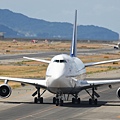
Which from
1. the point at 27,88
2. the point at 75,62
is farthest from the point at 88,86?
the point at 27,88

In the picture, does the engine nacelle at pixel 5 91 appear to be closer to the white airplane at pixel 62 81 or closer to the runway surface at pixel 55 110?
the white airplane at pixel 62 81

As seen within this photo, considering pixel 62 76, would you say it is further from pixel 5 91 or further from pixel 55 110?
pixel 5 91

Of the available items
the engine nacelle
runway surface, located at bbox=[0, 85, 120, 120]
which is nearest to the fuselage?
runway surface, located at bbox=[0, 85, 120, 120]

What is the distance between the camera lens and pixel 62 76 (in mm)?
41062

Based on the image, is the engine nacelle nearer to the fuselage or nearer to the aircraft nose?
the fuselage

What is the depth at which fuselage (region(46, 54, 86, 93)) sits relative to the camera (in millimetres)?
41062

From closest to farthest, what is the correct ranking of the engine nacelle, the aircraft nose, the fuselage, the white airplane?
the aircraft nose → the fuselage → the white airplane → the engine nacelle

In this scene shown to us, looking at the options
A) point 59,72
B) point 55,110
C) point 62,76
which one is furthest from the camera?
point 59,72

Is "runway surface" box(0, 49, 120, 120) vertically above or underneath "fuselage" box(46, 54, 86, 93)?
underneath

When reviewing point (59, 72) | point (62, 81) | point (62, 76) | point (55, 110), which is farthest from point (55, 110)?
point (59, 72)

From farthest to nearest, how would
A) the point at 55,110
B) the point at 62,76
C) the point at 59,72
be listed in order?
the point at 59,72 < the point at 62,76 < the point at 55,110

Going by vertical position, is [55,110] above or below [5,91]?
below

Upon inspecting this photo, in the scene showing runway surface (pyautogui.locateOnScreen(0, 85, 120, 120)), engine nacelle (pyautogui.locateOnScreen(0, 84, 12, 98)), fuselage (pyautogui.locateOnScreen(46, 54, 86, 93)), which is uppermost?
fuselage (pyautogui.locateOnScreen(46, 54, 86, 93))

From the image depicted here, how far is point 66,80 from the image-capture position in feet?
137
